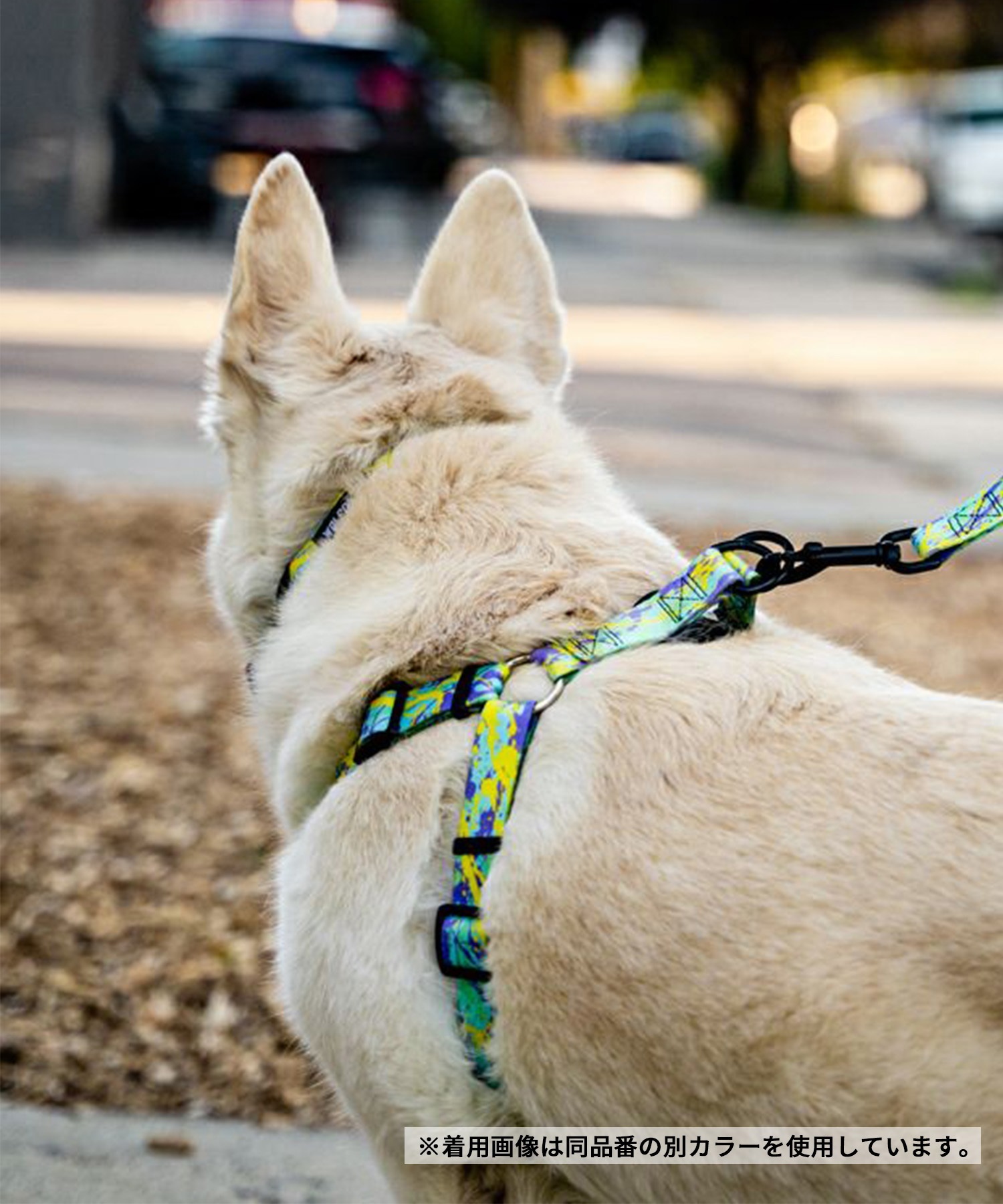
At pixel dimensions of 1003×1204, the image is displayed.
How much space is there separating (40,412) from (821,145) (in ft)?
149

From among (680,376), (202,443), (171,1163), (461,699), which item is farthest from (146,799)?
(680,376)

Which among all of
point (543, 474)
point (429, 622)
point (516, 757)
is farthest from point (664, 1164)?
point (543, 474)

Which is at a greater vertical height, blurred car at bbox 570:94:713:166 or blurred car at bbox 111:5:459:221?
blurred car at bbox 111:5:459:221

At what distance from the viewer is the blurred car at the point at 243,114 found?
21.2 metres

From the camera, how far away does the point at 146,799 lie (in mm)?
5477

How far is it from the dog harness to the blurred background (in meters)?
1.49

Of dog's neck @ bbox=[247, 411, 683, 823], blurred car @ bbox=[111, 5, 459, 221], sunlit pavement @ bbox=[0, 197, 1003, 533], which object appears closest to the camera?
dog's neck @ bbox=[247, 411, 683, 823]

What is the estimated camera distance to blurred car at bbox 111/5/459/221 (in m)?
21.2

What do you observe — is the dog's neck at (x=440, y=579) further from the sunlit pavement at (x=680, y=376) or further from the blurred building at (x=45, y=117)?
the blurred building at (x=45, y=117)

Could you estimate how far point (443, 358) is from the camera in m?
2.92

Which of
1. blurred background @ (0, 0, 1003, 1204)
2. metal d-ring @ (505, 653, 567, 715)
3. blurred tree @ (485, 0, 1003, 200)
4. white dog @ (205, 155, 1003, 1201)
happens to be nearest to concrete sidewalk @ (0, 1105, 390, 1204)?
blurred background @ (0, 0, 1003, 1204)

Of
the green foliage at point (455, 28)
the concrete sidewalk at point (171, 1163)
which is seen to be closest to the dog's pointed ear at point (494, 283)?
the concrete sidewalk at point (171, 1163)

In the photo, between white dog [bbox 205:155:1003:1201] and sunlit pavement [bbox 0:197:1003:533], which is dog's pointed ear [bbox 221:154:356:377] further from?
sunlit pavement [bbox 0:197:1003:533]

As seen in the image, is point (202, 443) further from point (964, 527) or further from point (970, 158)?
point (970, 158)
